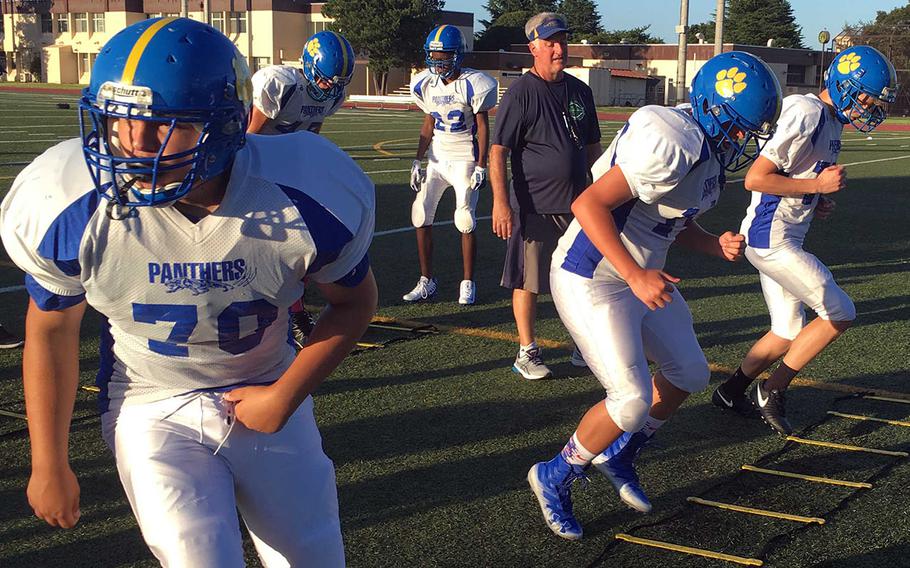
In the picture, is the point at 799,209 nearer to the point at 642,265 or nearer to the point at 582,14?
the point at 642,265

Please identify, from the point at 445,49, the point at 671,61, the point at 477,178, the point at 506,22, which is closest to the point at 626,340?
the point at 477,178

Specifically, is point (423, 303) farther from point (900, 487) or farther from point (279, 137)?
point (279, 137)

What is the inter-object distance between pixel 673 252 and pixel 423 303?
10.5ft

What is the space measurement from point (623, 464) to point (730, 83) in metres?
1.50

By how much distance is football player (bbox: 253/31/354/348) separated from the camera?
6402 mm

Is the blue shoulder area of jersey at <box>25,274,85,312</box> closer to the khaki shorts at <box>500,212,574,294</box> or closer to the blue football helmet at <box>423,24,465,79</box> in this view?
the khaki shorts at <box>500,212,574,294</box>

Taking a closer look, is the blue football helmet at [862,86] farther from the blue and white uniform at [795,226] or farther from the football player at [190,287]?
the football player at [190,287]

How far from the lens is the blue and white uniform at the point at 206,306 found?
2.21 m

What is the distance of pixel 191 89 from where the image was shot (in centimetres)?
211

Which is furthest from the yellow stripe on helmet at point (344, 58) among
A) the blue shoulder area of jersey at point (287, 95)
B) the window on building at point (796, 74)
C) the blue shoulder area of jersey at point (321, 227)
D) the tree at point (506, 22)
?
the window on building at point (796, 74)

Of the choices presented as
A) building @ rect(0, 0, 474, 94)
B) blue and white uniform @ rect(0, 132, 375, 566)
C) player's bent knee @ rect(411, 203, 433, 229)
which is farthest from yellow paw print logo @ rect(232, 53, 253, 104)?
building @ rect(0, 0, 474, 94)

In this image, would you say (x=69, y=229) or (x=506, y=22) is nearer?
(x=69, y=229)

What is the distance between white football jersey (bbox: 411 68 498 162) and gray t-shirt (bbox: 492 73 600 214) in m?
1.55

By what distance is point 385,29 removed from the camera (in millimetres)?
54094
